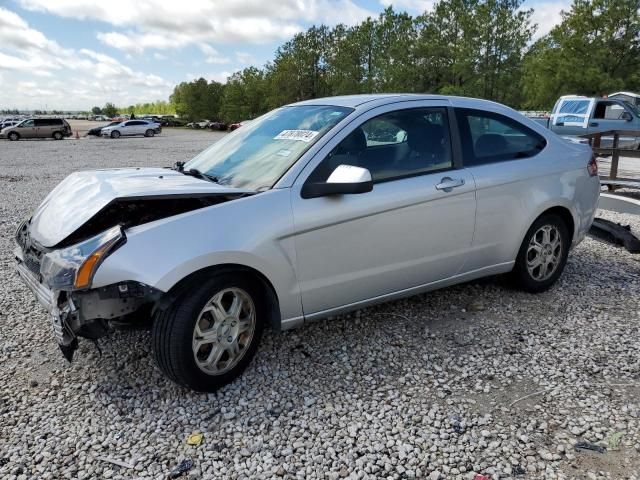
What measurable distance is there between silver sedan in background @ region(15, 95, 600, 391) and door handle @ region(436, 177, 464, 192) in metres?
0.01

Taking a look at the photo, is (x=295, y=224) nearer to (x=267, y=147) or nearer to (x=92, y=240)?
(x=267, y=147)

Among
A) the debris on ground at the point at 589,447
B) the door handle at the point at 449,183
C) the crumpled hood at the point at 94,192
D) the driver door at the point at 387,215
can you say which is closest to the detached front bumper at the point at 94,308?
the crumpled hood at the point at 94,192

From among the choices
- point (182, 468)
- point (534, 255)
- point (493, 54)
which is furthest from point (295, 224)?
point (493, 54)

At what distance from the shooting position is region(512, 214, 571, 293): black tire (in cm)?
422

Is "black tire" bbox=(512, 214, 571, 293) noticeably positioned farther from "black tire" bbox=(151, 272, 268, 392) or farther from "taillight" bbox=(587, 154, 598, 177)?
"black tire" bbox=(151, 272, 268, 392)

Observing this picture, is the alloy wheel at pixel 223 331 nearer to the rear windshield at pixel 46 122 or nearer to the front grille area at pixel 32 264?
the front grille area at pixel 32 264

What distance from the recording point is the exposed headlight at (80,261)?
2.61 m

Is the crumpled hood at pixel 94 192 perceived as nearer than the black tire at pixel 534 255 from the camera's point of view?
Yes

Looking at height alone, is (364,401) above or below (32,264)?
below

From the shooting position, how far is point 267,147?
3.53m

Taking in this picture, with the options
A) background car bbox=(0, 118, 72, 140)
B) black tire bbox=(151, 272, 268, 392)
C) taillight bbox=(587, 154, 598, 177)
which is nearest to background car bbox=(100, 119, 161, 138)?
background car bbox=(0, 118, 72, 140)

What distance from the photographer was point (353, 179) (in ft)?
9.62

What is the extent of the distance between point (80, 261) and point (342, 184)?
149cm

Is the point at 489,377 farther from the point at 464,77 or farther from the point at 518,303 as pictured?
the point at 464,77
